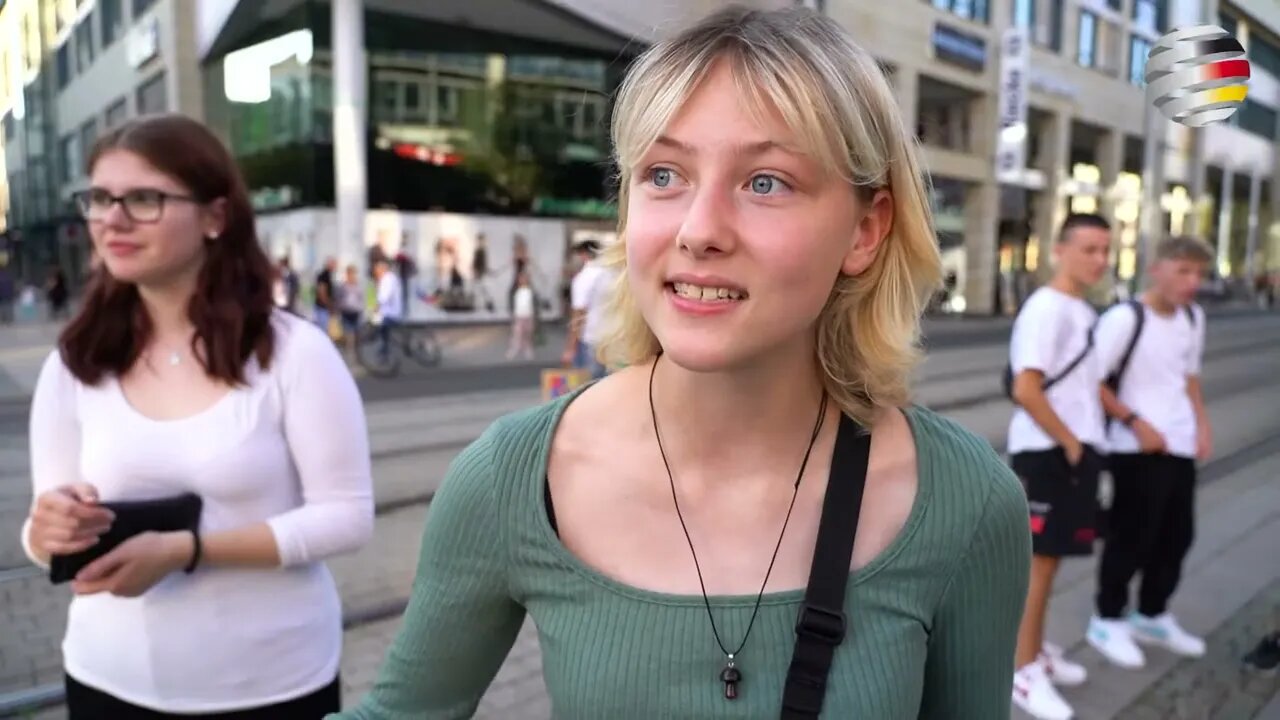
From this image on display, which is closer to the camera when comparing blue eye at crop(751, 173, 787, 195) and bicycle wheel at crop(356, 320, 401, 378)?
blue eye at crop(751, 173, 787, 195)

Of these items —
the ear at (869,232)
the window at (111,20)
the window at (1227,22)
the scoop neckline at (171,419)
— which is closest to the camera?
the ear at (869,232)

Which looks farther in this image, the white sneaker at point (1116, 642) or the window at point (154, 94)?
the window at point (154, 94)

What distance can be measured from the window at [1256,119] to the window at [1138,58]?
0.15 meters

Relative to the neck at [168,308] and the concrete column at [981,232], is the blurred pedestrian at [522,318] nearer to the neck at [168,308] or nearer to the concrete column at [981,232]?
the neck at [168,308]

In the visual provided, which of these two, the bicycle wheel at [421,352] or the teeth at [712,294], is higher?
the teeth at [712,294]

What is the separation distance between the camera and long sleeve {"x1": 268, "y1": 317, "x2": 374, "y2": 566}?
1830 mm

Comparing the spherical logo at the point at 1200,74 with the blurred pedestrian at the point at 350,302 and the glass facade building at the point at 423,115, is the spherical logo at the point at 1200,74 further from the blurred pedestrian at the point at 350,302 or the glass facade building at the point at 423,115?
the glass facade building at the point at 423,115

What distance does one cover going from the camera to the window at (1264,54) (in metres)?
1.38

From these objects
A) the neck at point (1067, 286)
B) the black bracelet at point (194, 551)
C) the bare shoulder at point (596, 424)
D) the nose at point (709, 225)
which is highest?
the nose at point (709, 225)

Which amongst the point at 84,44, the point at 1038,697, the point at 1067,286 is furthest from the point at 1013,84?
the point at 84,44

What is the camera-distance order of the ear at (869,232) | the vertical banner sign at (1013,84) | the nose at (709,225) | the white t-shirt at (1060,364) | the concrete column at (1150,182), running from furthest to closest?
the vertical banner sign at (1013,84) < the white t-shirt at (1060,364) < the concrete column at (1150,182) < the ear at (869,232) < the nose at (709,225)

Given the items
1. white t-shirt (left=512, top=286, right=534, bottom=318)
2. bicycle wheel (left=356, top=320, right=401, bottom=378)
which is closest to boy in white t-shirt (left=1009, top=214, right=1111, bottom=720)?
bicycle wheel (left=356, top=320, right=401, bottom=378)

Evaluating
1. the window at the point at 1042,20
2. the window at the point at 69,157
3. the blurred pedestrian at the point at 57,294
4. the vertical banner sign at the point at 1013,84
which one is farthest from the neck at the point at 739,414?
the window at the point at 69,157

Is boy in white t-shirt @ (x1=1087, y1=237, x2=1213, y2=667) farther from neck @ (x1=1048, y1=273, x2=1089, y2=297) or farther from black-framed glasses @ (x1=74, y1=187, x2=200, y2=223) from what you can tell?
black-framed glasses @ (x1=74, y1=187, x2=200, y2=223)
